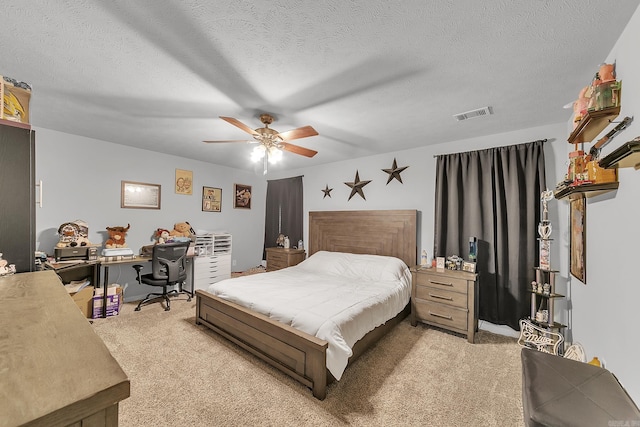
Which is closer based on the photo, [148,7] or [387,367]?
[148,7]

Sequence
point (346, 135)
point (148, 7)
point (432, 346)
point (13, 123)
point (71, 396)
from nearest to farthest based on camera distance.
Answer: point (71, 396), point (13, 123), point (148, 7), point (432, 346), point (346, 135)

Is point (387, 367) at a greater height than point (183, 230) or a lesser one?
lesser

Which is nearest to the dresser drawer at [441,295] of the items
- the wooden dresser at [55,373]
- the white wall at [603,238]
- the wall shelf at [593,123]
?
the white wall at [603,238]

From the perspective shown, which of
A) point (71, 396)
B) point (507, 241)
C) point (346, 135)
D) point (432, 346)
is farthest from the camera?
point (346, 135)

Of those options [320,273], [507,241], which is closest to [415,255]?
[507,241]

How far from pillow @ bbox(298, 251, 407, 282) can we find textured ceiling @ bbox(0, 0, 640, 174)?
73.7 inches

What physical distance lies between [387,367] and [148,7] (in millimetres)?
3083

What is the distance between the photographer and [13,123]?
128 cm

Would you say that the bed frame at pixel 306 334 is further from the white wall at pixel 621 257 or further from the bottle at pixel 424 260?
the white wall at pixel 621 257

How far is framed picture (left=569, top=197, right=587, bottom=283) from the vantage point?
2.11 metres

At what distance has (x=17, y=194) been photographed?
1299mm

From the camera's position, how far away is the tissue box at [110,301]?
326 cm

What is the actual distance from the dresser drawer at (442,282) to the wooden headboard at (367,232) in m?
0.54

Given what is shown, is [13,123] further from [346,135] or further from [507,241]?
[507,241]
